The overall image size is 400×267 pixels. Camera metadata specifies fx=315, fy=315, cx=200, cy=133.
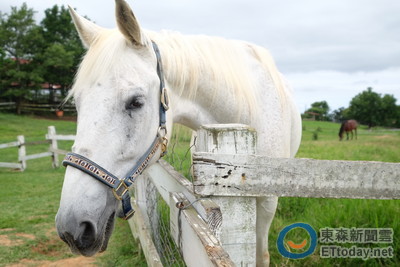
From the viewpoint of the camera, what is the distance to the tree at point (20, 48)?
2888cm

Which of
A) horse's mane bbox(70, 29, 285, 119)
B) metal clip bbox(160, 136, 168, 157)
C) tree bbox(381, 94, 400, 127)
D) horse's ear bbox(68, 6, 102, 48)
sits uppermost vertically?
tree bbox(381, 94, 400, 127)

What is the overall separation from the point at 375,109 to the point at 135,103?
6849 cm

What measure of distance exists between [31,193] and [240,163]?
710 centimetres

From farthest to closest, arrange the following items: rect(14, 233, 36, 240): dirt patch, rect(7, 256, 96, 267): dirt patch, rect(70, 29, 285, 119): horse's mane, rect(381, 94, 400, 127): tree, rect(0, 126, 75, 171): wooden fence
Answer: rect(381, 94, 400, 127): tree → rect(0, 126, 75, 171): wooden fence → rect(14, 233, 36, 240): dirt patch → rect(7, 256, 96, 267): dirt patch → rect(70, 29, 285, 119): horse's mane

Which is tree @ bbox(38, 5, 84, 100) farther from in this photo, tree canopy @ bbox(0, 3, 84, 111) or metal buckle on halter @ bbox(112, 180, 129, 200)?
metal buckle on halter @ bbox(112, 180, 129, 200)

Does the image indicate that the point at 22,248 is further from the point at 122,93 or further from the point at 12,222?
the point at 122,93

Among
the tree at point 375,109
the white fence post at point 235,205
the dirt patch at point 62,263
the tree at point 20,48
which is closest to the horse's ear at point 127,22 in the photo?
the white fence post at point 235,205

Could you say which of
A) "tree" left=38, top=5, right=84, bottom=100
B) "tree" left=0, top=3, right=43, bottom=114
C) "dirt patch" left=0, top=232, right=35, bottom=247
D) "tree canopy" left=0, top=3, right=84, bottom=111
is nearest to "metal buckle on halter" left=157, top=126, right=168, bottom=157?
"dirt patch" left=0, top=232, right=35, bottom=247

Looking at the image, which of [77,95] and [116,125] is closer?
[116,125]

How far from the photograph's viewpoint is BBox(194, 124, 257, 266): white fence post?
1.29 metres

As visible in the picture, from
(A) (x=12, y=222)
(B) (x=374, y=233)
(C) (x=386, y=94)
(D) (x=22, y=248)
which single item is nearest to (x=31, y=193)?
(A) (x=12, y=222)

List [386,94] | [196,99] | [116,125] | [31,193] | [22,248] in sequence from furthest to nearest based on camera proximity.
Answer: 1. [386,94]
2. [31,193]
3. [22,248]
4. [196,99]
5. [116,125]

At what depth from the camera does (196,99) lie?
232 cm

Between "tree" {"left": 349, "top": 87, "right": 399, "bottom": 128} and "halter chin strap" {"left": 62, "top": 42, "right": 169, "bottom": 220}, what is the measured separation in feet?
217
